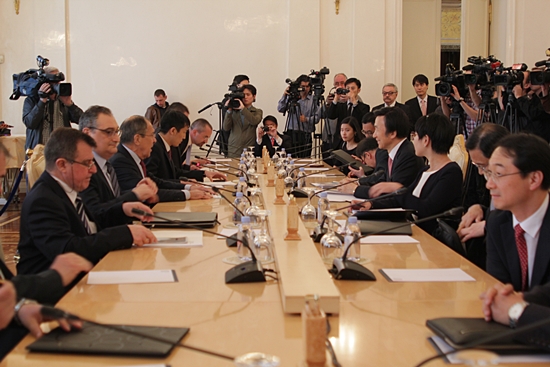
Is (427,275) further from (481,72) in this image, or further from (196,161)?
(196,161)

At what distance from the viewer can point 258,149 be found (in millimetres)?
7391

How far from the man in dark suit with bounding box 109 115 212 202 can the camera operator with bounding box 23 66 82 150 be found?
243cm

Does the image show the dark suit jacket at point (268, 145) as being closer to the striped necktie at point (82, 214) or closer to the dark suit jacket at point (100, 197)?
the dark suit jacket at point (100, 197)

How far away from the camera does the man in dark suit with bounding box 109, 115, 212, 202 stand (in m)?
A: 3.91

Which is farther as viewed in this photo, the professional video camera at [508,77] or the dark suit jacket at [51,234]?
the professional video camera at [508,77]

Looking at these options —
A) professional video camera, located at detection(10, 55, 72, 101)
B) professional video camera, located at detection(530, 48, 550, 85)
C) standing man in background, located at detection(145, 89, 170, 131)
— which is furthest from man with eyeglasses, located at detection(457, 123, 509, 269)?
standing man in background, located at detection(145, 89, 170, 131)

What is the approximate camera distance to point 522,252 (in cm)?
202

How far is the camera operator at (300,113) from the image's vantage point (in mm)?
7461

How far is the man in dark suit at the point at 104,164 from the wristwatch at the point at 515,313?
212 cm

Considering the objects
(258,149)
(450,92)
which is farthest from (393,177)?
(258,149)

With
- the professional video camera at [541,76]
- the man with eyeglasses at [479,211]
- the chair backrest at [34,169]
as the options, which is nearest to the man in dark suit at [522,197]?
the man with eyeglasses at [479,211]

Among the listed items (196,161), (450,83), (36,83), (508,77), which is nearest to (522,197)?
(508,77)

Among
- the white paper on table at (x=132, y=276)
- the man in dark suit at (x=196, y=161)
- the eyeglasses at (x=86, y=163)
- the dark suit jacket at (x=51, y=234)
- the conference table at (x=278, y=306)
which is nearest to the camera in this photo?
the conference table at (x=278, y=306)

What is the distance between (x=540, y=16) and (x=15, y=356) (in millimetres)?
7875
